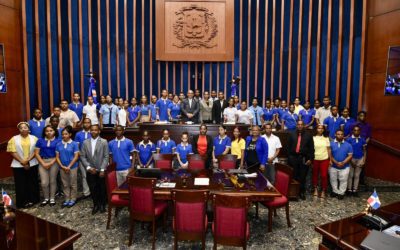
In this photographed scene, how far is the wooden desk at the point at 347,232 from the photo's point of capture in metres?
1.95

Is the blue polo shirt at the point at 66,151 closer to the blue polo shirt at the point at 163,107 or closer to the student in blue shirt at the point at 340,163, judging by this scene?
the blue polo shirt at the point at 163,107

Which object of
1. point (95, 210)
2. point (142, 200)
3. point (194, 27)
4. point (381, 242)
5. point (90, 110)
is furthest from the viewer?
point (194, 27)

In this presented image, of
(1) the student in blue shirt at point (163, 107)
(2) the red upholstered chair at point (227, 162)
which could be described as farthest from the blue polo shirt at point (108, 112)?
(2) the red upholstered chair at point (227, 162)

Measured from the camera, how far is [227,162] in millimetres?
5227

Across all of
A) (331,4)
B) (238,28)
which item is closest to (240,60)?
(238,28)

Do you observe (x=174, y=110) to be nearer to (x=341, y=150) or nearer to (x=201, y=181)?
(x=201, y=181)

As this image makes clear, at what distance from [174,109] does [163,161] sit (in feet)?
9.63

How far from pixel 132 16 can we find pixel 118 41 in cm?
109

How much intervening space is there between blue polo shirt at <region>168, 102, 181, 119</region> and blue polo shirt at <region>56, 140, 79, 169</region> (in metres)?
3.39

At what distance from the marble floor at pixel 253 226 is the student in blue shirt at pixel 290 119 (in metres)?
2.53

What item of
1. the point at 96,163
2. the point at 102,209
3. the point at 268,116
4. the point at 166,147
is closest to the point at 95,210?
the point at 102,209

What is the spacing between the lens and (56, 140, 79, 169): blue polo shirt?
4.98 metres

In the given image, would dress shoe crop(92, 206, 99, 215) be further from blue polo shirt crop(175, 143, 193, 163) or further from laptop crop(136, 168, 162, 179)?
blue polo shirt crop(175, 143, 193, 163)

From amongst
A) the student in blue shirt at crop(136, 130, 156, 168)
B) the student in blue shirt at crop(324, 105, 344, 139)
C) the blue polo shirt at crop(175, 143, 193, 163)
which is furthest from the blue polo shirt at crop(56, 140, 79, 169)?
the student in blue shirt at crop(324, 105, 344, 139)
